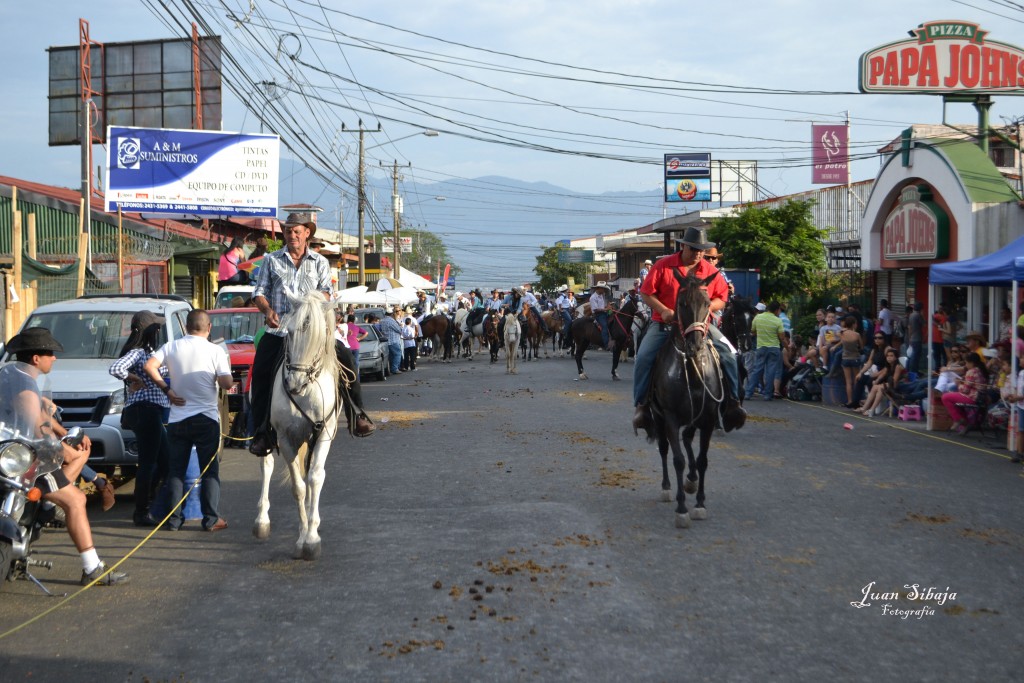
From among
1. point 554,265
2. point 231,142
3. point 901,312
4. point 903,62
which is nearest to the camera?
point 903,62

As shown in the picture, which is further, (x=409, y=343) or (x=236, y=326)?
(x=409, y=343)

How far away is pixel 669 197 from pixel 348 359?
65008 mm

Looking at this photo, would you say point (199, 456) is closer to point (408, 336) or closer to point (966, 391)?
point (966, 391)

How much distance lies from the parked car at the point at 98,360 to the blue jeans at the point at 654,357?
504cm

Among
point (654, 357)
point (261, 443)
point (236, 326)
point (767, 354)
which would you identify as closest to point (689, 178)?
point (767, 354)

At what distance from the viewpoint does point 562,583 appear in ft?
23.5

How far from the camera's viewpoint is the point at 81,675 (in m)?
5.54

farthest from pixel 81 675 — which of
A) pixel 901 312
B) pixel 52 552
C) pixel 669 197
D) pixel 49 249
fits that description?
pixel 669 197

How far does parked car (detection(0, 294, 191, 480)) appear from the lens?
10586 millimetres

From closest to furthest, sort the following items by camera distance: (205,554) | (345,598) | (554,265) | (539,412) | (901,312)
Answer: (345,598)
(205,554)
(539,412)
(901,312)
(554,265)

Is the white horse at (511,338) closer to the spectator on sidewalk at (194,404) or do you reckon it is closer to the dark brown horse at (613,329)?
the dark brown horse at (613,329)

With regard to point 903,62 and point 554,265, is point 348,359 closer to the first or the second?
point 903,62

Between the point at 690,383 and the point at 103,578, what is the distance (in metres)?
5.20

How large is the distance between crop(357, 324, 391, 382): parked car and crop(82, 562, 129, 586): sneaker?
18.6 m
